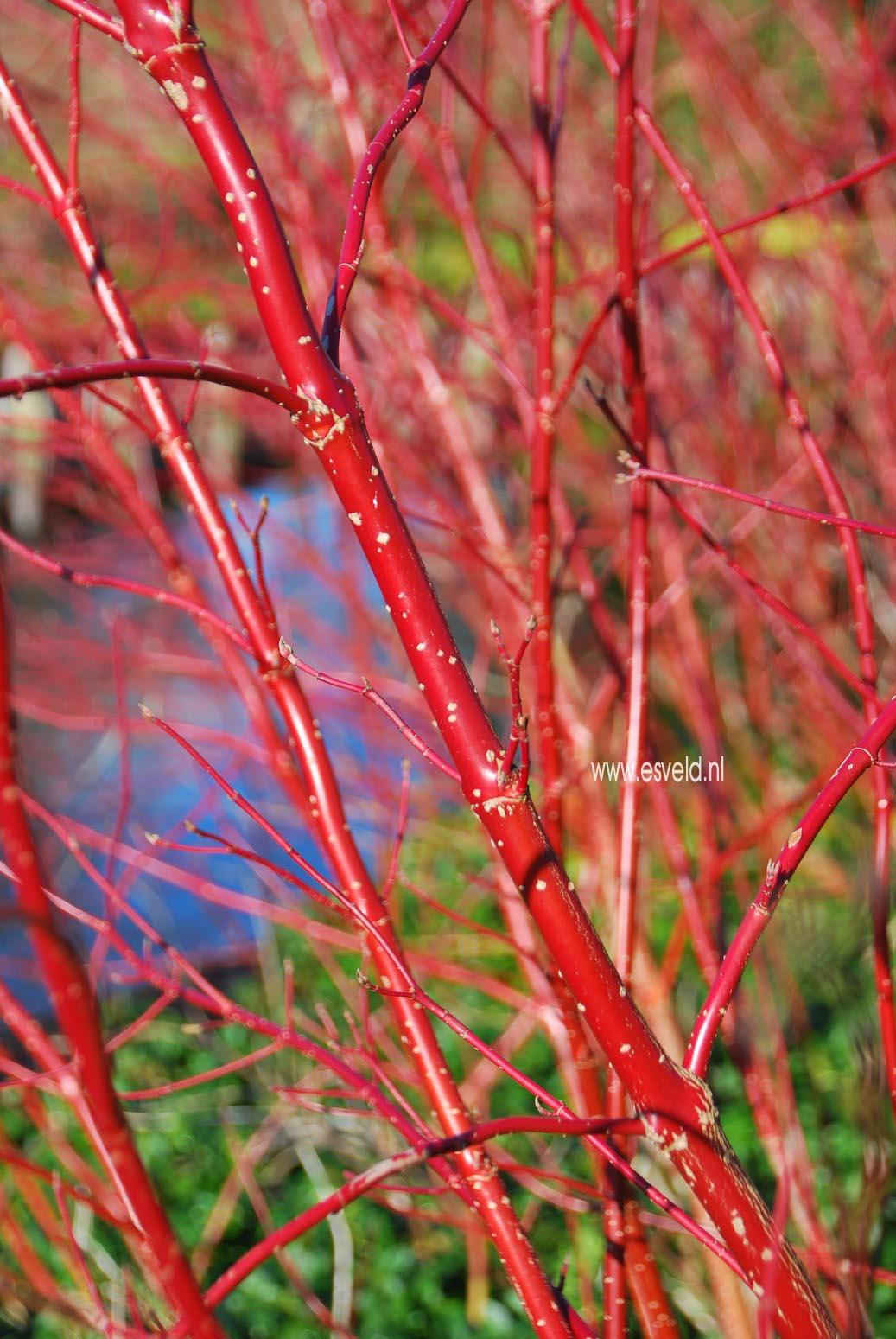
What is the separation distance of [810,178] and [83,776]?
4016 mm

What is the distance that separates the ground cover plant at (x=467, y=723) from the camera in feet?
2.90

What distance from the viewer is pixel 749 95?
280 centimetres

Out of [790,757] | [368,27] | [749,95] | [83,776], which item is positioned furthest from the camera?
[83,776]

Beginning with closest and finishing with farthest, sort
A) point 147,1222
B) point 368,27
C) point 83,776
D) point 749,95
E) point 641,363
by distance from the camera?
point 147,1222
point 641,363
point 368,27
point 749,95
point 83,776

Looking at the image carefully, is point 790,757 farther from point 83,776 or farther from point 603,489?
point 83,776

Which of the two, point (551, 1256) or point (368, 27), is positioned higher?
point (368, 27)

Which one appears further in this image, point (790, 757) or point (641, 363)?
point (790, 757)

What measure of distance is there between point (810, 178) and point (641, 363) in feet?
6.48

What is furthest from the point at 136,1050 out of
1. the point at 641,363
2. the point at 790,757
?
the point at 641,363

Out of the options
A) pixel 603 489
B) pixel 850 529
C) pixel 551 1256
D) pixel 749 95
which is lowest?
pixel 551 1256

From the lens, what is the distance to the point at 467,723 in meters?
0.89

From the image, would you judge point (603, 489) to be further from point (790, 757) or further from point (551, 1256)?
point (551, 1256)

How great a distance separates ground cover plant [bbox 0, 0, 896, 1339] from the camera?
0.88 m

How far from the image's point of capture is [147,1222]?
2.33ft
